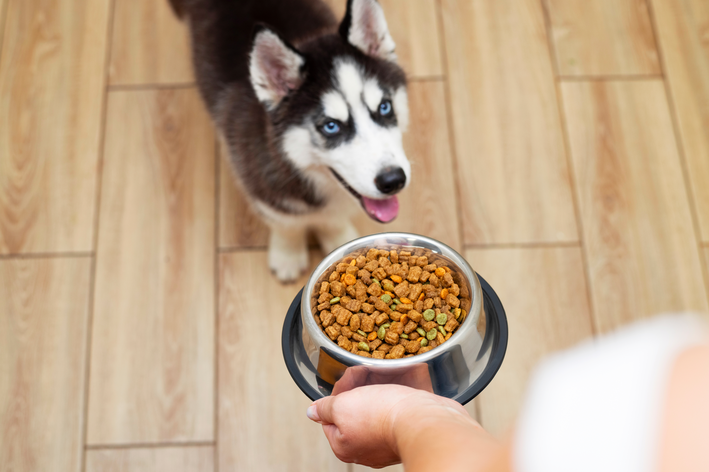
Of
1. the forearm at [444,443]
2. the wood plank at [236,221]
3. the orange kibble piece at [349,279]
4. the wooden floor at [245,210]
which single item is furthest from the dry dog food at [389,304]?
the wood plank at [236,221]

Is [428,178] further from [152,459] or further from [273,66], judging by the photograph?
[152,459]

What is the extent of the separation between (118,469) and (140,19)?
1620 millimetres

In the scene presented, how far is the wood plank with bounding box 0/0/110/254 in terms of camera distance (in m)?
1.80

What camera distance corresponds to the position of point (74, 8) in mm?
2086

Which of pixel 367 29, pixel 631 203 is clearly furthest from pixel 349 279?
pixel 631 203

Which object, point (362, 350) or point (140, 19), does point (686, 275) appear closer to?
point (362, 350)

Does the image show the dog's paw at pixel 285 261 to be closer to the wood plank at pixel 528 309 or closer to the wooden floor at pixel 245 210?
the wooden floor at pixel 245 210

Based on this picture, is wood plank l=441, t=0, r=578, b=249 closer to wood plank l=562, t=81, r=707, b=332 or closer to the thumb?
wood plank l=562, t=81, r=707, b=332

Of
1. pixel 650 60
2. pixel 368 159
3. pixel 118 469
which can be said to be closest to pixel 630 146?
pixel 650 60

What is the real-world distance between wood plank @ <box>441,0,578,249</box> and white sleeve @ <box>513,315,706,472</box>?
1.42 m

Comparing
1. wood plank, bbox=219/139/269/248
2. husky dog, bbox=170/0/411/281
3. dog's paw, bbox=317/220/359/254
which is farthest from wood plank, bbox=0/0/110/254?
dog's paw, bbox=317/220/359/254

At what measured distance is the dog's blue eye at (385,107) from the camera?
137 centimetres

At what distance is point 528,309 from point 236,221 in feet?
3.33

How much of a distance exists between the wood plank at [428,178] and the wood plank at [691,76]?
33.8 inches
